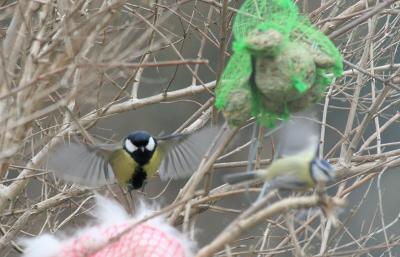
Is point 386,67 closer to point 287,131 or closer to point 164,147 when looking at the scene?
point 164,147

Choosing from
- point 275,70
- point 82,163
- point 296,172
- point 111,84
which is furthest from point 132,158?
point 296,172

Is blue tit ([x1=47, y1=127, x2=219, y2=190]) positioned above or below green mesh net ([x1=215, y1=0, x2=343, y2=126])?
below

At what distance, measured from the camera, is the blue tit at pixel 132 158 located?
3656mm

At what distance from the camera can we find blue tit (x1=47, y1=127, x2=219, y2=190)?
3.66 meters

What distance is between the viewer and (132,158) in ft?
12.5

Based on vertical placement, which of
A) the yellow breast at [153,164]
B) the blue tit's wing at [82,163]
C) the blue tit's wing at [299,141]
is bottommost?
the yellow breast at [153,164]

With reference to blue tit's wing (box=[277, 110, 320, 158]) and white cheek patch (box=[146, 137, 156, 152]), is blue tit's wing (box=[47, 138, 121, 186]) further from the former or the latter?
blue tit's wing (box=[277, 110, 320, 158])

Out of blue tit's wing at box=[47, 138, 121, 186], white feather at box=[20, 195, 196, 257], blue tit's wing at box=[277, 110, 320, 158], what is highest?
blue tit's wing at box=[277, 110, 320, 158]

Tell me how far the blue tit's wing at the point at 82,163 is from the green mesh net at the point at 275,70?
101 centimetres

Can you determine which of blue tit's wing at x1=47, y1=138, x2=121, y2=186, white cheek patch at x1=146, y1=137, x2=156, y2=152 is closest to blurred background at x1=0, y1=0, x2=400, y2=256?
blue tit's wing at x1=47, y1=138, x2=121, y2=186

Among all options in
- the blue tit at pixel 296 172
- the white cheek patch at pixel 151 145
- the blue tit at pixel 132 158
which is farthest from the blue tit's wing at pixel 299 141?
the white cheek patch at pixel 151 145

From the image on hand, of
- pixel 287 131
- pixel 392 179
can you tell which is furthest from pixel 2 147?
pixel 392 179

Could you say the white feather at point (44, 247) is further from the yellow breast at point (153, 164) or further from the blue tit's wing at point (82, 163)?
the yellow breast at point (153, 164)

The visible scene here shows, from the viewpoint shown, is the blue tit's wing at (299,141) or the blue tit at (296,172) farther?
the blue tit's wing at (299,141)
